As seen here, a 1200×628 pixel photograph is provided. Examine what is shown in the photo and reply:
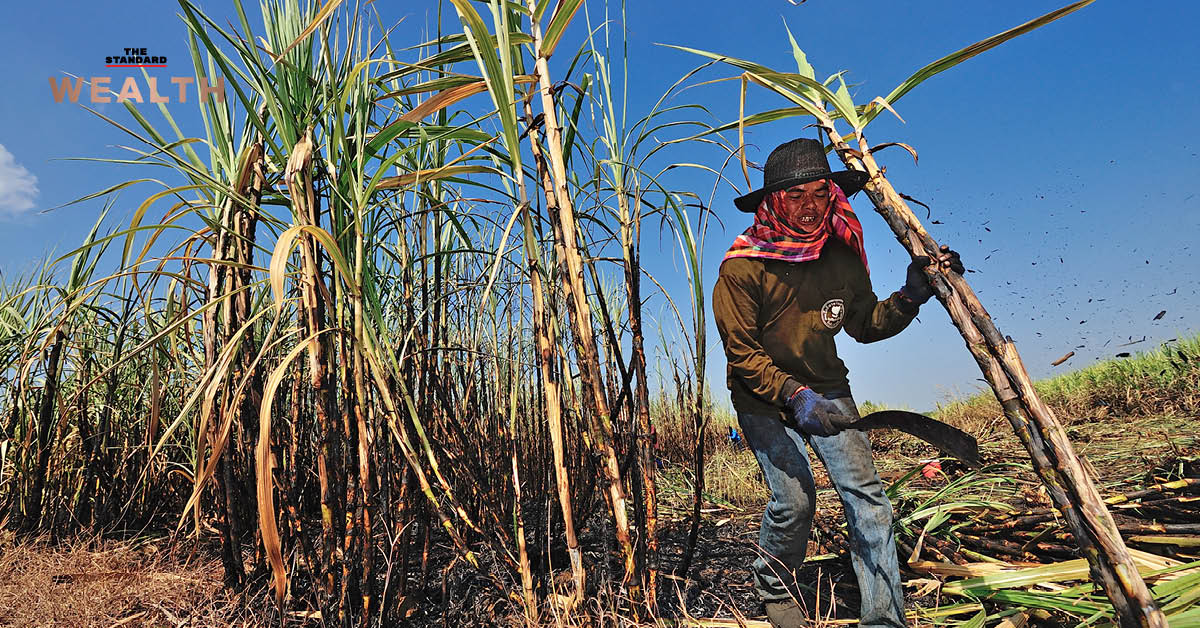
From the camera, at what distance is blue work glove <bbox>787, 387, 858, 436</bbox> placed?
4.90 ft

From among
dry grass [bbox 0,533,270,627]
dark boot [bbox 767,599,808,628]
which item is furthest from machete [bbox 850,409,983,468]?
dry grass [bbox 0,533,270,627]

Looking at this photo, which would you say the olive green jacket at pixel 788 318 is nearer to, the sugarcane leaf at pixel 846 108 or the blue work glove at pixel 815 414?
the blue work glove at pixel 815 414

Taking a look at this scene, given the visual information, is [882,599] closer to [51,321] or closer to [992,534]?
[992,534]

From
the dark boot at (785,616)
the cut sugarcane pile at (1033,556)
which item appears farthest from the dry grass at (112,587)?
the cut sugarcane pile at (1033,556)

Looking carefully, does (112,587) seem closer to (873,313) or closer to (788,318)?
(788,318)

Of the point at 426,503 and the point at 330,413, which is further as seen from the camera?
the point at 426,503

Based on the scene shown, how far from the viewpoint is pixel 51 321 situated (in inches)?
107

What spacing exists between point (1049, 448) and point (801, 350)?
27.2 inches

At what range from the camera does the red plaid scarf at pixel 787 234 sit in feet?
5.43

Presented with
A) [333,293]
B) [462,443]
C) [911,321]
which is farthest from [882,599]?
[333,293]

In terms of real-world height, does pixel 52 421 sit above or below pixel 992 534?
above

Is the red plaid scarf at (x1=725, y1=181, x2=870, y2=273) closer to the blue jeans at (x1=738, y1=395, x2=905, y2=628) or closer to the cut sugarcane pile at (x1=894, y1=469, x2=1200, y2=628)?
the blue jeans at (x1=738, y1=395, x2=905, y2=628)

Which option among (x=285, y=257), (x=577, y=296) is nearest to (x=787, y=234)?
(x=577, y=296)

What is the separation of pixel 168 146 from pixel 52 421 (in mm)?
1917
